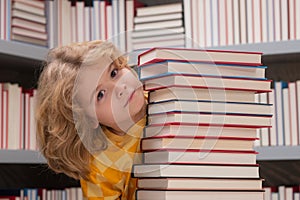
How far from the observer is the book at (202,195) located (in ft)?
3.71

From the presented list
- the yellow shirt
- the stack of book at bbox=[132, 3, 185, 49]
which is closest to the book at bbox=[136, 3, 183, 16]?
the stack of book at bbox=[132, 3, 185, 49]

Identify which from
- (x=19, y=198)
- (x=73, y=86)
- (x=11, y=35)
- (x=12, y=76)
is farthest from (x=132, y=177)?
(x=12, y=76)

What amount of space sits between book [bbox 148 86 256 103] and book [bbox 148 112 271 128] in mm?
32

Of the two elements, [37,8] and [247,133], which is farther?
[37,8]

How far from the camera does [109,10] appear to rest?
2053 millimetres

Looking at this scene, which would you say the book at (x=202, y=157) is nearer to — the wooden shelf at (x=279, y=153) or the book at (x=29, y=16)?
the wooden shelf at (x=279, y=153)

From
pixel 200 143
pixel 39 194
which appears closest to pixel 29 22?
pixel 39 194

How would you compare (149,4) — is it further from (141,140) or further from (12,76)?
(141,140)

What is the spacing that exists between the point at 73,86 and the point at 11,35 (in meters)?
0.70

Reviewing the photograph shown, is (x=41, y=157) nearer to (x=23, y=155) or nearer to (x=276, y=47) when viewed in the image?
(x=23, y=155)

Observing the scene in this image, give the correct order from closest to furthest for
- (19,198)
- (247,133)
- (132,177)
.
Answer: (247,133) < (132,177) < (19,198)

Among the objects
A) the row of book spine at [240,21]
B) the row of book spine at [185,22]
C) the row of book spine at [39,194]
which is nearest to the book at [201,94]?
the row of book spine at [185,22]

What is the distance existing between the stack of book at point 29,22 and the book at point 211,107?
86 cm

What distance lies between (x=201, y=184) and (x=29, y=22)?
104 centimetres
